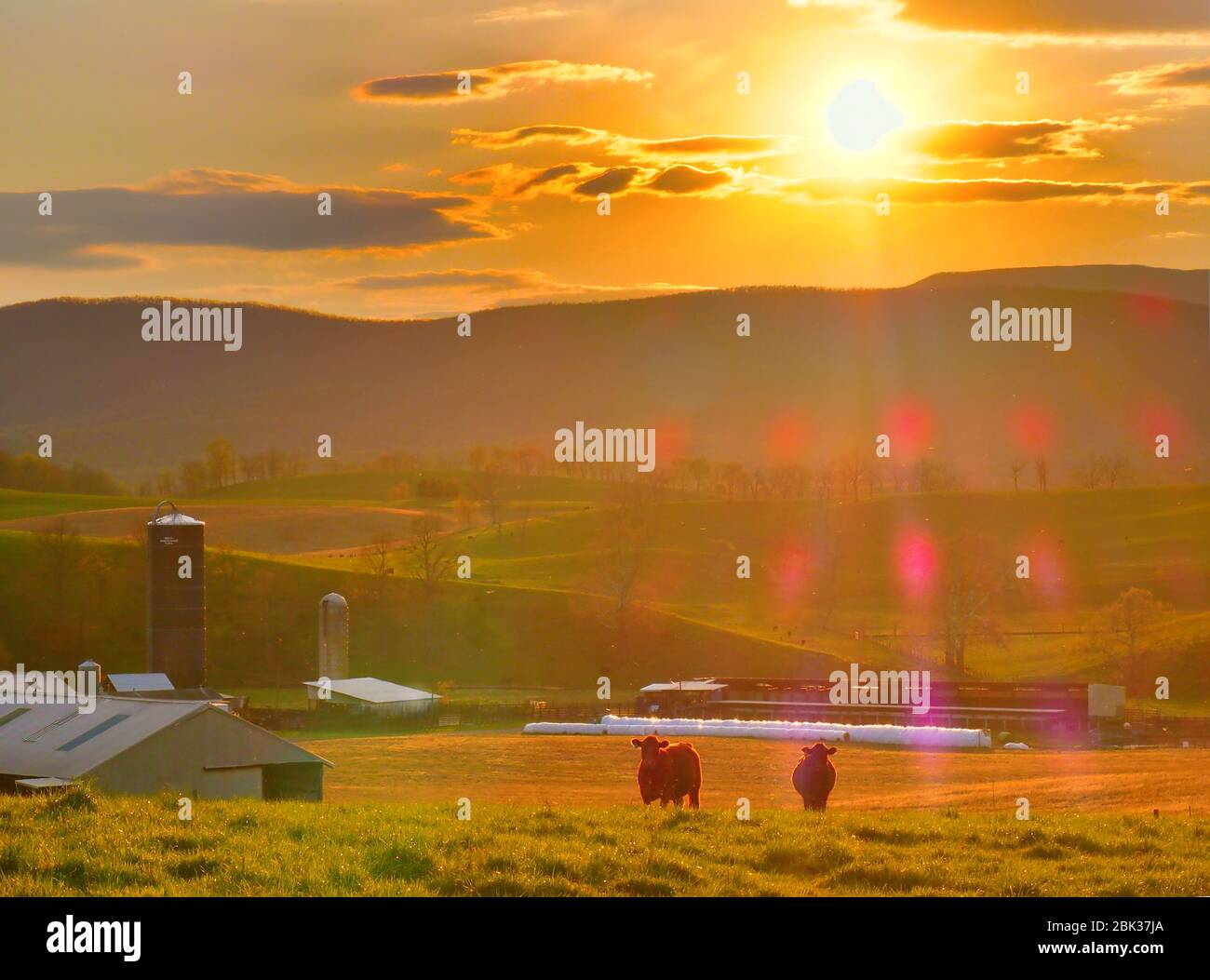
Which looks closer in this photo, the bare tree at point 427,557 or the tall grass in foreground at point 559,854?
the tall grass in foreground at point 559,854

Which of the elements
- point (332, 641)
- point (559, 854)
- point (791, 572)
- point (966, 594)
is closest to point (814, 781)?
point (559, 854)

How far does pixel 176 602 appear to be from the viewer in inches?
2346

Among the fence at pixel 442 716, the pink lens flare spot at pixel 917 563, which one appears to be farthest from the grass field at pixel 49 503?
the fence at pixel 442 716

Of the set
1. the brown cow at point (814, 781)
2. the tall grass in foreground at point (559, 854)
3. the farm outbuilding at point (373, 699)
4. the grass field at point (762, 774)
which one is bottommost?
the grass field at point (762, 774)

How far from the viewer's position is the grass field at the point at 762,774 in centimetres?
3603

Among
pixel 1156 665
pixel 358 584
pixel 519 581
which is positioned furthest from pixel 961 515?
pixel 358 584

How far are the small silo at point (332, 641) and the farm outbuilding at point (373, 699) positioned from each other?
564cm

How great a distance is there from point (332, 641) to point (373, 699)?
398 inches

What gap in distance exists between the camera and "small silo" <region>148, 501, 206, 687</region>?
2339 inches

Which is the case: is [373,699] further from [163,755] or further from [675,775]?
[675,775]

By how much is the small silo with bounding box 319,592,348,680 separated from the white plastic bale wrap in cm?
1664

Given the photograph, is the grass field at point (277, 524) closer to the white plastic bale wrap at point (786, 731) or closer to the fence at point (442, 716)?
the fence at point (442, 716)

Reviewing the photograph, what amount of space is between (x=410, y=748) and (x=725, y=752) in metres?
12.3

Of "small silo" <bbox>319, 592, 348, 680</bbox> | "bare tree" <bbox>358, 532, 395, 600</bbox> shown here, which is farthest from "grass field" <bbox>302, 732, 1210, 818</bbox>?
"bare tree" <bbox>358, 532, 395, 600</bbox>
